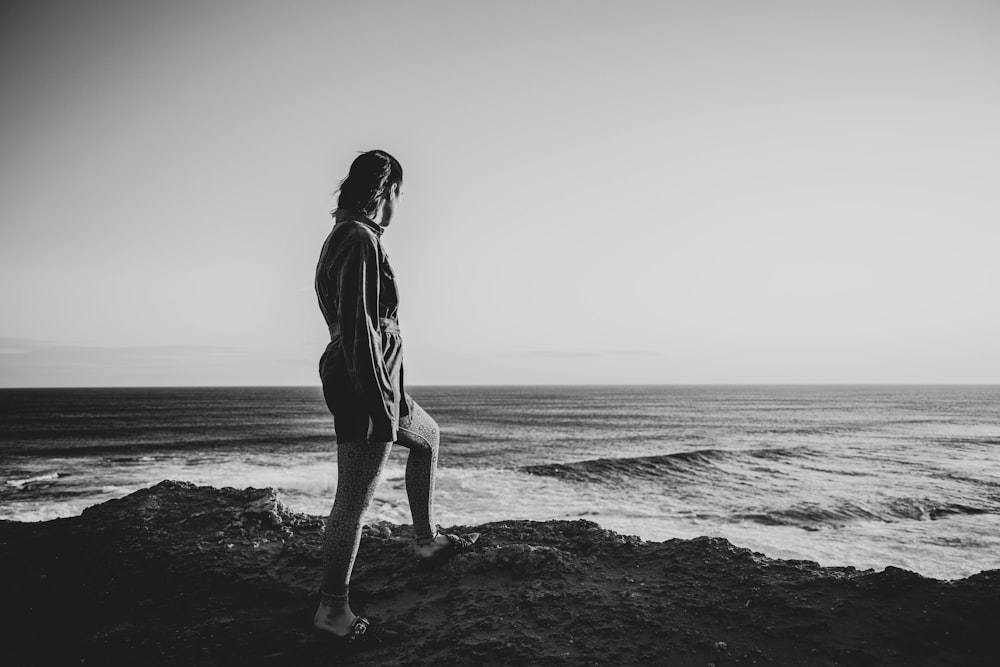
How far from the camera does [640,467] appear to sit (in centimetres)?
1777

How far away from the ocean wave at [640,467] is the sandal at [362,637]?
44.1 ft

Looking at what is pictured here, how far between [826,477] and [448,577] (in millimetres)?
16019

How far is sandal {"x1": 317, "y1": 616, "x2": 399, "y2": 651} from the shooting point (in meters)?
2.27

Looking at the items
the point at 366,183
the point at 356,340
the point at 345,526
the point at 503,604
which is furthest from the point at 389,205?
the point at 503,604

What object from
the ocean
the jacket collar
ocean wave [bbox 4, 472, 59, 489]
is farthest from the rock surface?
ocean wave [bbox 4, 472, 59, 489]

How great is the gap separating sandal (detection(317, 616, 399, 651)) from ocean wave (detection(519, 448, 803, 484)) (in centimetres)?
1344

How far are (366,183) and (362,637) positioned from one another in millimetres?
2060

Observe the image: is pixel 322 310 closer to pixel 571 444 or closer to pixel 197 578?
pixel 197 578

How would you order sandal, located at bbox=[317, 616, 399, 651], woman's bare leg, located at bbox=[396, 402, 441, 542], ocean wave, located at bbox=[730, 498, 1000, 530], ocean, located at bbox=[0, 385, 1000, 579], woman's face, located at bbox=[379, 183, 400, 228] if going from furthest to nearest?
ocean wave, located at bbox=[730, 498, 1000, 530], ocean, located at bbox=[0, 385, 1000, 579], woman's bare leg, located at bbox=[396, 402, 441, 542], woman's face, located at bbox=[379, 183, 400, 228], sandal, located at bbox=[317, 616, 399, 651]

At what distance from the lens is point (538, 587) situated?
8.95 ft

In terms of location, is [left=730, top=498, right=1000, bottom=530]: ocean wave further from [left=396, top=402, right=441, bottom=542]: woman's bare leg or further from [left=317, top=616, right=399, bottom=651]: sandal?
[left=317, top=616, right=399, bottom=651]: sandal

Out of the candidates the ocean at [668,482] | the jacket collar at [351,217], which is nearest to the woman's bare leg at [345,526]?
the jacket collar at [351,217]

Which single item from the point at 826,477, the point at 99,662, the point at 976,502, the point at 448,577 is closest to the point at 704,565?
the point at 448,577

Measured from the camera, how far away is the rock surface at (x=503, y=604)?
2.12 metres
